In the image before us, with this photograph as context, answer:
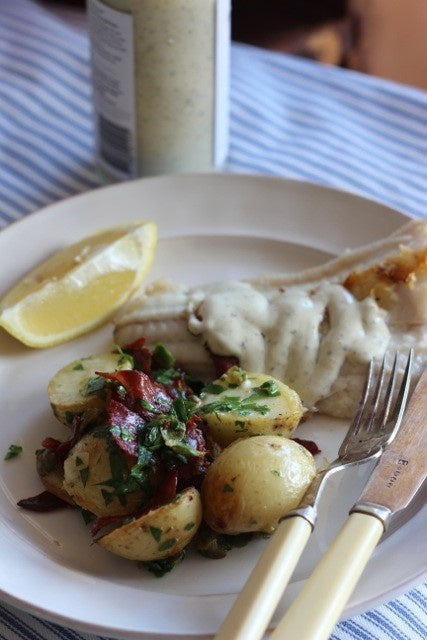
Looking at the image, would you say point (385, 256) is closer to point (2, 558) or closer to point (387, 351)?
point (387, 351)

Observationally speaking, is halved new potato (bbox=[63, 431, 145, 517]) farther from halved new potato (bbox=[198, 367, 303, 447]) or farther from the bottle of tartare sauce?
the bottle of tartare sauce

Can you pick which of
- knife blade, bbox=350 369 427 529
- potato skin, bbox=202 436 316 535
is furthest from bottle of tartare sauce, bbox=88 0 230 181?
potato skin, bbox=202 436 316 535

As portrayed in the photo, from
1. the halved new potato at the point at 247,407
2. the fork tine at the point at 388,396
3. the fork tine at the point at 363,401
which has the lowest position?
the fork tine at the point at 363,401

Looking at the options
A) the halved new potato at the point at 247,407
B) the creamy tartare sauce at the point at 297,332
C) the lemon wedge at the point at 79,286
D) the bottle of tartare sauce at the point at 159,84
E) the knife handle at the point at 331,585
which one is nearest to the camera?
the knife handle at the point at 331,585

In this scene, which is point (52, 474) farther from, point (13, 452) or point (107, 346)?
point (107, 346)

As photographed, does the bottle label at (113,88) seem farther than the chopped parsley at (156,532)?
Yes

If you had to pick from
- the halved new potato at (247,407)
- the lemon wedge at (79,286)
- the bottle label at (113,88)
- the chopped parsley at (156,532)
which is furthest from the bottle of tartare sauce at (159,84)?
the chopped parsley at (156,532)

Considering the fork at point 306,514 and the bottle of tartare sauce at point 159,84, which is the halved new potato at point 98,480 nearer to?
the fork at point 306,514
